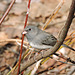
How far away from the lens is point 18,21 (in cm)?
419

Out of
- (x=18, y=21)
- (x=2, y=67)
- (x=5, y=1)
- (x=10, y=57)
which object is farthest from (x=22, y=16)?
(x=2, y=67)

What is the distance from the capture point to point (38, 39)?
2355 mm

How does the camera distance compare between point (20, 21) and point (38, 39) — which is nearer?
point (38, 39)

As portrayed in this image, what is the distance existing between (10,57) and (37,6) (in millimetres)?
2268

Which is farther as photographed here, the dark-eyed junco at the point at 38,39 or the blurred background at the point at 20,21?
the blurred background at the point at 20,21

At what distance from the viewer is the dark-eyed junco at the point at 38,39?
7.47 feet

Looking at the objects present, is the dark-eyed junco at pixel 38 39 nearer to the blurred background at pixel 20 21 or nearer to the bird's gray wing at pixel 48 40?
the bird's gray wing at pixel 48 40

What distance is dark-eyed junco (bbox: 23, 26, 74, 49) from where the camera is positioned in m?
2.28

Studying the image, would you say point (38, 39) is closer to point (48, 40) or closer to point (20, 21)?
point (48, 40)

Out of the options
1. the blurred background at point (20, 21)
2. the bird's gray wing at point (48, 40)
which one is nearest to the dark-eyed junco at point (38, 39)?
the bird's gray wing at point (48, 40)

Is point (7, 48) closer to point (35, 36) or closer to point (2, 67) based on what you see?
point (2, 67)

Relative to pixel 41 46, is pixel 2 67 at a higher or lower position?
lower

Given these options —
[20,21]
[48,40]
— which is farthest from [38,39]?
[20,21]

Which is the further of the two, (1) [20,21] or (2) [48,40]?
(1) [20,21]
